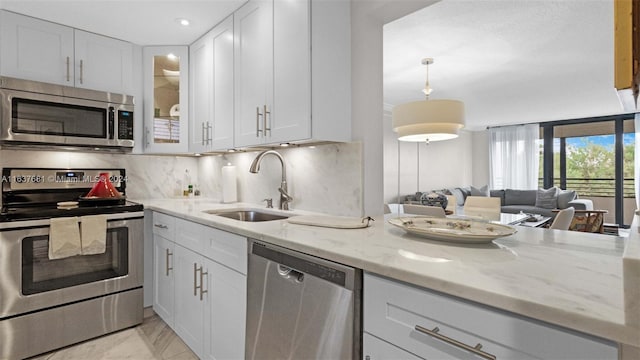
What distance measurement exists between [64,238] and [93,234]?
0.15m

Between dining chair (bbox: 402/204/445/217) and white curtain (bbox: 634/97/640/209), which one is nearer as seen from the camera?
dining chair (bbox: 402/204/445/217)

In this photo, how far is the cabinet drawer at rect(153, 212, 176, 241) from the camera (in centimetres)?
216

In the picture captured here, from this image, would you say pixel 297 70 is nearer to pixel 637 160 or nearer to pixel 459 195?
pixel 459 195

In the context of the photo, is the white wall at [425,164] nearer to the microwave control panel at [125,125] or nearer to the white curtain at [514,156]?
the white curtain at [514,156]

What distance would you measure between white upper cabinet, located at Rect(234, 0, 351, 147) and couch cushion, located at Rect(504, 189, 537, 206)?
650cm

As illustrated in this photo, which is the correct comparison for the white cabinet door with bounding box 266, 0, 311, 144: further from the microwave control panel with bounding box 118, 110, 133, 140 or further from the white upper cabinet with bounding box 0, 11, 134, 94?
the white upper cabinet with bounding box 0, 11, 134, 94

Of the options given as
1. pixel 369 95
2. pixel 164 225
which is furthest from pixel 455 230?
pixel 164 225

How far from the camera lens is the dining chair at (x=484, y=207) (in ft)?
12.5

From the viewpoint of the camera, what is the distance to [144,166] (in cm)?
298

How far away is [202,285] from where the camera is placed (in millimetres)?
1793

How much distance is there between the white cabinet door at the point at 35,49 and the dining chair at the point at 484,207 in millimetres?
4213

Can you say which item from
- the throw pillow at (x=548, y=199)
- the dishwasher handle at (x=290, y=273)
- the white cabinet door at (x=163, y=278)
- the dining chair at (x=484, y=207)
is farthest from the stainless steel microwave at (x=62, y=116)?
the throw pillow at (x=548, y=199)

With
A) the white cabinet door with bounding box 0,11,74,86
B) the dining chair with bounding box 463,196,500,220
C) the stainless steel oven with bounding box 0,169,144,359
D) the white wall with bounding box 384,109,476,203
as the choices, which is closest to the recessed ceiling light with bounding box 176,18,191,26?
the white cabinet door with bounding box 0,11,74,86

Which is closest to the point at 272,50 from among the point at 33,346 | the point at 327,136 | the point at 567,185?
the point at 327,136
